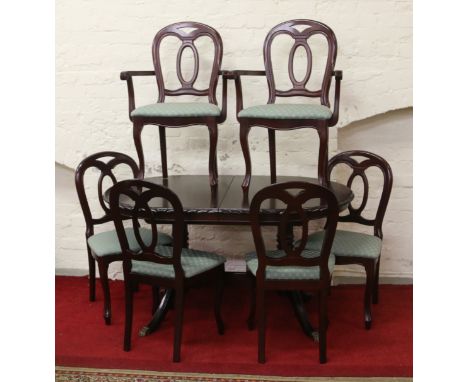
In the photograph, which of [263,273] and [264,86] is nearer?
[263,273]

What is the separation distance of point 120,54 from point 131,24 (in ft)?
0.69

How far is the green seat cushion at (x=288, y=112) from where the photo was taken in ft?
10.7

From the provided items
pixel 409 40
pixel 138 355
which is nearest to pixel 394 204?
pixel 409 40

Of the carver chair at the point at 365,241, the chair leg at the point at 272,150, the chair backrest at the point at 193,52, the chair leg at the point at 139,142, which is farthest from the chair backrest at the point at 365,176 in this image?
the chair leg at the point at 139,142

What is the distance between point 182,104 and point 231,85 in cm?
53

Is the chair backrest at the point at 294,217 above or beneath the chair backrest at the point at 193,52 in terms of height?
beneath

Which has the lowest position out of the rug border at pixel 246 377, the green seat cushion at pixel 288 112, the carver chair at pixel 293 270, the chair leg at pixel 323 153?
the rug border at pixel 246 377

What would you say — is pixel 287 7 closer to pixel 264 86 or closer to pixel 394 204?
pixel 264 86

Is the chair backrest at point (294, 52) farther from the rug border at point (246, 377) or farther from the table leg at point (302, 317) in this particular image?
the rug border at point (246, 377)

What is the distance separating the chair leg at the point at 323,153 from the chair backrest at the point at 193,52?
78 centimetres

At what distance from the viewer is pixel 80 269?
14.1 feet

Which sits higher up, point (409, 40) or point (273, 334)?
point (409, 40)

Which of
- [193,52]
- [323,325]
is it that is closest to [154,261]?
[323,325]

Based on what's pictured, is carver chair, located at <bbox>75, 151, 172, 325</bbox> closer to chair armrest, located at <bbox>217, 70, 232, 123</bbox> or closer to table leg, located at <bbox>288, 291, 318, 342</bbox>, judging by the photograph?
chair armrest, located at <bbox>217, 70, 232, 123</bbox>
